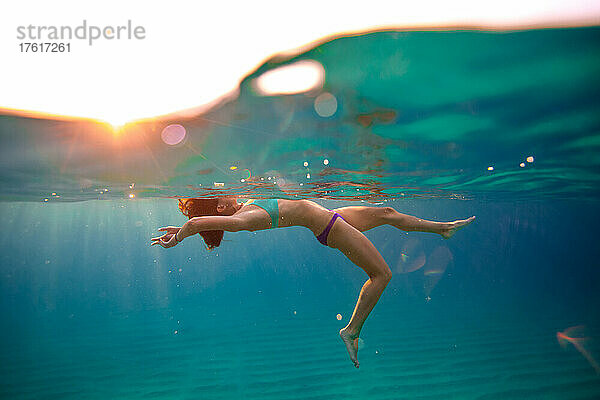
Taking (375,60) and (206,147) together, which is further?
(206,147)

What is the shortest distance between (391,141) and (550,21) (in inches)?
161

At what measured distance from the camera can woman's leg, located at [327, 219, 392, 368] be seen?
4953 millimetres

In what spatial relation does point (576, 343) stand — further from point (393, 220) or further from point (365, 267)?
point (365, 267)

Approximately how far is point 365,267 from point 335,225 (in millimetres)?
799

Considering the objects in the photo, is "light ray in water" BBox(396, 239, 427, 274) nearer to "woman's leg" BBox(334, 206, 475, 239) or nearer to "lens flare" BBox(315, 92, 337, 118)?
"woman's leg" BBox(334, 206, 475, 239)

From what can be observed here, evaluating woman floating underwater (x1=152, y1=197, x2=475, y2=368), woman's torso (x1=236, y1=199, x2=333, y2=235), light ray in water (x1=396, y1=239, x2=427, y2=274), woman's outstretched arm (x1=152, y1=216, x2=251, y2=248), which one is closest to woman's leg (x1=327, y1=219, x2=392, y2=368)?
woman floating underwater (x1=152, y1=197, x2=475, y2=368)

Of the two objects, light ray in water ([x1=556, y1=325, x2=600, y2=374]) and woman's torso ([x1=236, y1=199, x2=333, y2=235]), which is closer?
woman's torso ([x1=236, y1=199, x2=333, y2=235])

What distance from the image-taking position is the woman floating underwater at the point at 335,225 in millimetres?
4820

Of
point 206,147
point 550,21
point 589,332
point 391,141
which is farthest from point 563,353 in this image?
point 206,147

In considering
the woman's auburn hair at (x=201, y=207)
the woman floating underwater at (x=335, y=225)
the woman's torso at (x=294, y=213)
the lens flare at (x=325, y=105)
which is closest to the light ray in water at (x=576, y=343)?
the woman floating underwater at (x=335, y=225)

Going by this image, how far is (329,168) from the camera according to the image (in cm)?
991

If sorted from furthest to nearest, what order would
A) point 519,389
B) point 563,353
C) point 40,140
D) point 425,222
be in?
point 563,353
point 519,389
point 40,140
point 425,222

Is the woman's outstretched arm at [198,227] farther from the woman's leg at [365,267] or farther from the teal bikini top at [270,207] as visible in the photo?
the woman's leg at [365,267]

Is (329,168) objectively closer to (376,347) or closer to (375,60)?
(375,60)
